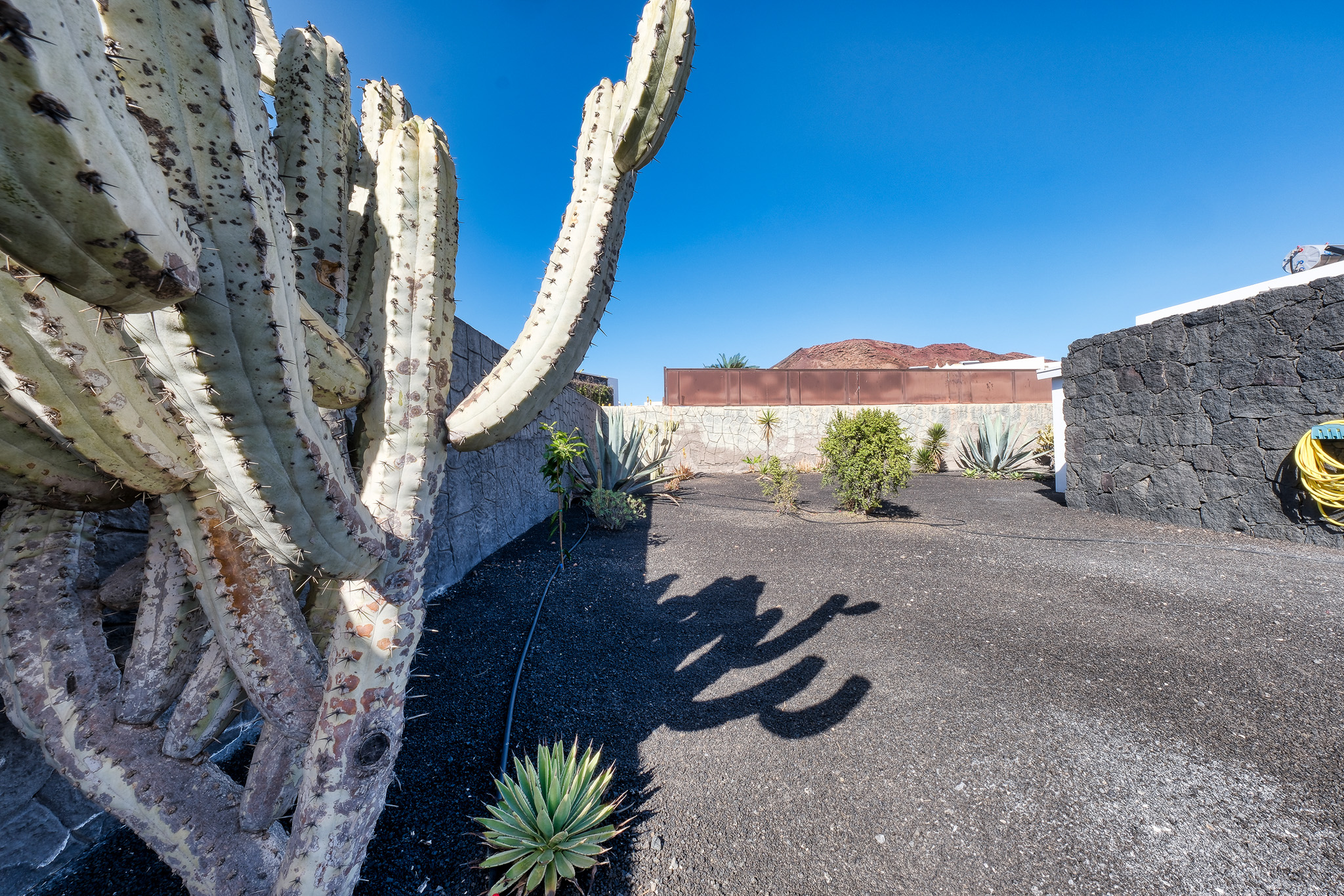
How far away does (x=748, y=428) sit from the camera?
45.0 ft

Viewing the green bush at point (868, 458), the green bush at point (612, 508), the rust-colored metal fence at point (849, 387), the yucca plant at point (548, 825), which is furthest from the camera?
the rust-colored metal fence at point (849, 387)

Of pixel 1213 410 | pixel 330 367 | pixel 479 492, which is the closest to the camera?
pixel 330 367

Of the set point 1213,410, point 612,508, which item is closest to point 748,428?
point 612,508

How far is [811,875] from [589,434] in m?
8.36

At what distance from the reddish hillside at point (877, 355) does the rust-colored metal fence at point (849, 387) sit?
72.6 feet

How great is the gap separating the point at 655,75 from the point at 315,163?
3.94 feet

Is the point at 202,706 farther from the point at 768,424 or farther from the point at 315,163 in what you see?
the point at 768,424

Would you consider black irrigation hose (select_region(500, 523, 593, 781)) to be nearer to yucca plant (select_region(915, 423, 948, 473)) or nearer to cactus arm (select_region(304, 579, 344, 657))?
cactus arm (select_region(304, 579, 344, 657))

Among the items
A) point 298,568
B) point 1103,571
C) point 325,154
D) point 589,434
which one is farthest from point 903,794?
point 589,434

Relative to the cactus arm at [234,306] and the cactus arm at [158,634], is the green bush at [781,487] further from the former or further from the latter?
the cactus arm at [234,306]

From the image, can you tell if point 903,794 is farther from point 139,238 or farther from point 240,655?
point 139,238

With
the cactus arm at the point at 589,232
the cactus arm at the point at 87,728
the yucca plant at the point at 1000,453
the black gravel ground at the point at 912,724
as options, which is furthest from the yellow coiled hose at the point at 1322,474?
the cactus arm at the point at 87,728

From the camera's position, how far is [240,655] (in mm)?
1356

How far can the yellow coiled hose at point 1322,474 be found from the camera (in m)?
4.43
